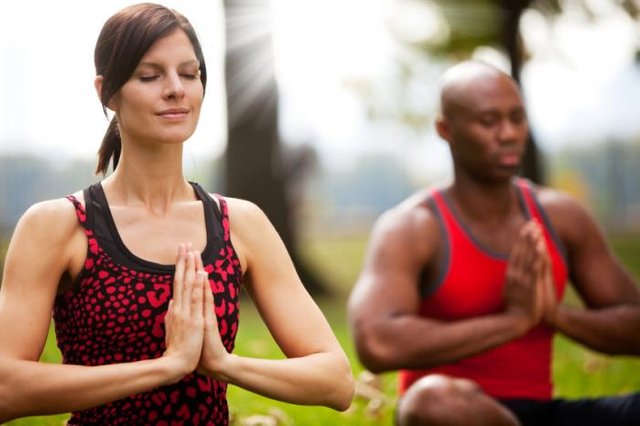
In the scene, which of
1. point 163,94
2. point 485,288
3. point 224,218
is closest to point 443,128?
point 485,288

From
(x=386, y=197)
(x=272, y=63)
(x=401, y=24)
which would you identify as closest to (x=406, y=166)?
(x=386, y=197)

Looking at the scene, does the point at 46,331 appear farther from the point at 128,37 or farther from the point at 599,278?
the point at 599,278

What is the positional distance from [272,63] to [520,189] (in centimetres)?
845

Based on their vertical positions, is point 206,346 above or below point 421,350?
above

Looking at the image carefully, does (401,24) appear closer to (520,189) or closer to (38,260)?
(520,189)

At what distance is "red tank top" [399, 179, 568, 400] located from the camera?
4535 millimetres

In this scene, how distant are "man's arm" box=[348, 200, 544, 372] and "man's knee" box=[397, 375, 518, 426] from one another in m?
0.12

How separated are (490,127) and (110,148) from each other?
2.08 metres

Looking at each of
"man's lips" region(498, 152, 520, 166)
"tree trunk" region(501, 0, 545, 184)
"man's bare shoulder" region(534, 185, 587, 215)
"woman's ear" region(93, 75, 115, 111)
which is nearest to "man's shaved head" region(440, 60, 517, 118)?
"man's lips" region(498, 152, 520, 166)

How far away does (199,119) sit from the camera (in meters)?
2.93

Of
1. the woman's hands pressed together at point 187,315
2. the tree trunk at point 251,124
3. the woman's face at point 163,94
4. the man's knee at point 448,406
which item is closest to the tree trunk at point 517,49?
the tree trunk at point 251,124

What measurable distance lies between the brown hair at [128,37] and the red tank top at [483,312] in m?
2.02

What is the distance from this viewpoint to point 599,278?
475 cm

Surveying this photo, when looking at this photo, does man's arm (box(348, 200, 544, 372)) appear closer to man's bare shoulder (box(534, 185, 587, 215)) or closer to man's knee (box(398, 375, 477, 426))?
man's knee (box(398, 375, 477, 426))
